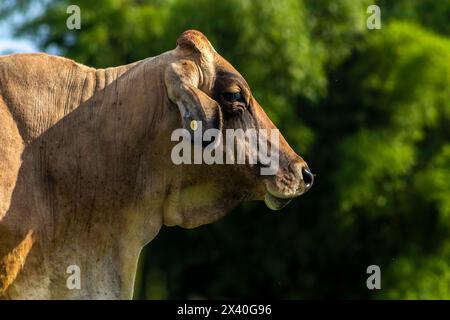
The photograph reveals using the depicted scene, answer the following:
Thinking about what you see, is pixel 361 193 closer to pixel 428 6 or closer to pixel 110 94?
pixel 428 6

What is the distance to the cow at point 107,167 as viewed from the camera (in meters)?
5.23

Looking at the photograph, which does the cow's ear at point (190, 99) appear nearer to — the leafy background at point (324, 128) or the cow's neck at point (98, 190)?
the cow's neck at point (98, 190)

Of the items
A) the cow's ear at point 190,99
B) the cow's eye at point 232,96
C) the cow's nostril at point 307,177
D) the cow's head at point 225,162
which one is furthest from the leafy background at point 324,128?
the cow's ear at point 190,99

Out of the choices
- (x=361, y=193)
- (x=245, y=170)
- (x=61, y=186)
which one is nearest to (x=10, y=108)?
(x=61, y=186)

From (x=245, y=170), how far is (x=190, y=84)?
0.60 meters

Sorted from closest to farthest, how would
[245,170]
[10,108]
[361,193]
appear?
[10,108] → [245,170] → [361,193]

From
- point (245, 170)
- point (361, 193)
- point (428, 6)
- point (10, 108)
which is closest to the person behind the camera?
point (10, 108)

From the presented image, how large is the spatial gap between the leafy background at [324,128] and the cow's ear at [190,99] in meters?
16.8

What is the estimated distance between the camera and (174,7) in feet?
78.0

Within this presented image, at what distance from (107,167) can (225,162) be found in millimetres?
660

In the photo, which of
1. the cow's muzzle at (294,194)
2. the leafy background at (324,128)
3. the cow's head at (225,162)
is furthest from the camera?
the leafy background at (324,128)

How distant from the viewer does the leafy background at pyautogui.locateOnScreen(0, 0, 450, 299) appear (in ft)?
74.0

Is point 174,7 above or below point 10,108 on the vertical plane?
above

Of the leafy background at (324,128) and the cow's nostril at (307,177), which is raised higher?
the leafy background at (324,128)
